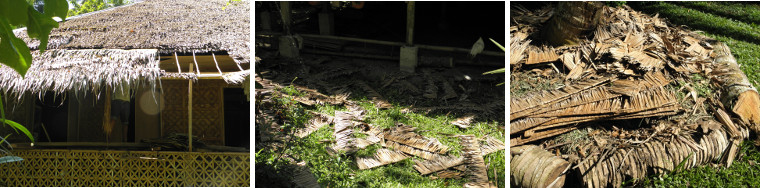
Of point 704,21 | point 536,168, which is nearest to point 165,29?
point 536,168

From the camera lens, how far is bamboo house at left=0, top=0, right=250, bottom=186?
3562mm

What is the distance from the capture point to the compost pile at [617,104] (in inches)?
99.6

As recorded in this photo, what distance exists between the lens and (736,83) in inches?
115

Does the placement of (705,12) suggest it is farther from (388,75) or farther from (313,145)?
(313,145)

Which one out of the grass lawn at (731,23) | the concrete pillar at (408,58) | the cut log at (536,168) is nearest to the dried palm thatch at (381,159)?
the cut log at (536,168)

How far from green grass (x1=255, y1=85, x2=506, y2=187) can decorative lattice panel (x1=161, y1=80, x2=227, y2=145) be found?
1740 millimetres

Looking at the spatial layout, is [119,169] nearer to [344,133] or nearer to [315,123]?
[315,123]

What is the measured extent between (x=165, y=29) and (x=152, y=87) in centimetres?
46

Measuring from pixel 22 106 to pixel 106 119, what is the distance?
0.68 metres

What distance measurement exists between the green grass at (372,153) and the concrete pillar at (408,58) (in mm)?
446

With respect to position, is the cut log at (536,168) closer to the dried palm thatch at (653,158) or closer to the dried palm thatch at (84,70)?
the dried palm thatch at (653,158)

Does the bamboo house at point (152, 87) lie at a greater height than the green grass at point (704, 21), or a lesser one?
lesser

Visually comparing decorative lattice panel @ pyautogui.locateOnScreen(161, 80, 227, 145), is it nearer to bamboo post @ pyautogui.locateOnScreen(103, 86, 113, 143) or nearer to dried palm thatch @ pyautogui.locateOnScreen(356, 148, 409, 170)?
bamboo post @ pyautogui.locateOnScreen(103, 86, 113, 143)

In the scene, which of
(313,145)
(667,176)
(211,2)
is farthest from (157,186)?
(667,176)
